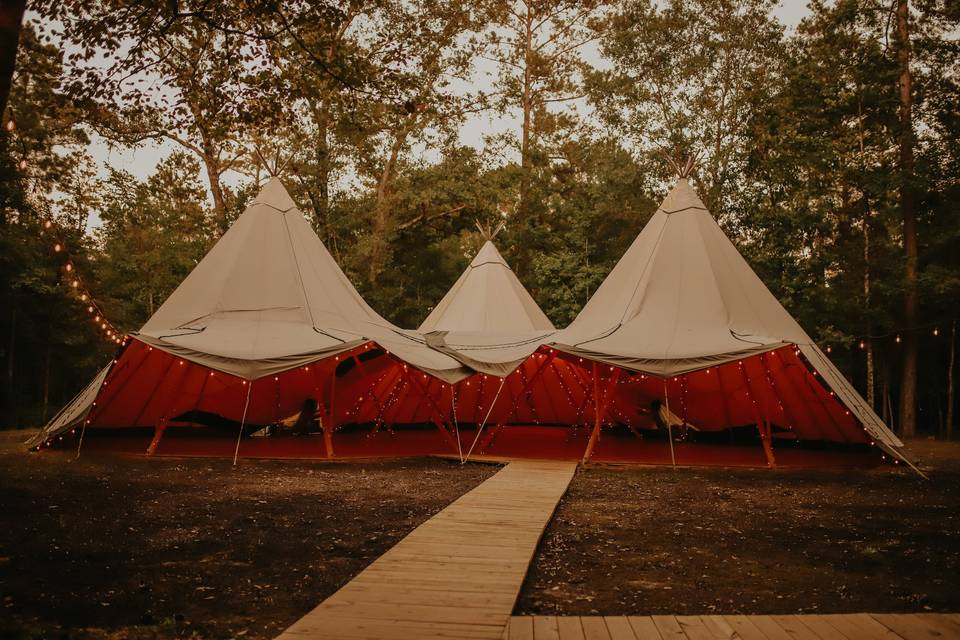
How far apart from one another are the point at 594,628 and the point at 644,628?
20 centimetres

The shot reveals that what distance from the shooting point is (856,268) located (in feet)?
54.0

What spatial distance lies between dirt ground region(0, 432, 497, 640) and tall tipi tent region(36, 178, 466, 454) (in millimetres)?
1327

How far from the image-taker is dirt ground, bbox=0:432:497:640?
294cm

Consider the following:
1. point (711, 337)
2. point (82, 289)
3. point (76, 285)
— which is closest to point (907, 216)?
point (711, 337)

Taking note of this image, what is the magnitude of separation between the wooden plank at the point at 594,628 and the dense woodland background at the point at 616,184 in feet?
34.9

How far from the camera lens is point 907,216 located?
1470 cm

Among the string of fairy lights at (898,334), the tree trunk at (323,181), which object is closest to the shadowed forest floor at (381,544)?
the string of fairy lights at (898,334)

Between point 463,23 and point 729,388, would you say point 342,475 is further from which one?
point 463,23

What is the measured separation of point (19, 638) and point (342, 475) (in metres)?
5.09

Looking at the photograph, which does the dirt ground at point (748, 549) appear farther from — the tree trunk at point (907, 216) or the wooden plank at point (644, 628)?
the tree trunk at point (907, 216)

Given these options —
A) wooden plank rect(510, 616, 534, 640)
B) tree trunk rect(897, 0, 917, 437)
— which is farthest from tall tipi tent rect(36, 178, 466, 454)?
tree trunk rect(897, 0, 917, 437)

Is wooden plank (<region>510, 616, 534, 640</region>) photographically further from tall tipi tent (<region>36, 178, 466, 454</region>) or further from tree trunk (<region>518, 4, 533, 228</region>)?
tree trunk (<region>518, 4, 533, 228</region>)

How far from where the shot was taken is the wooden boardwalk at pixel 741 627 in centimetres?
265

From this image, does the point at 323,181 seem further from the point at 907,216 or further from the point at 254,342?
the point at 907,216
